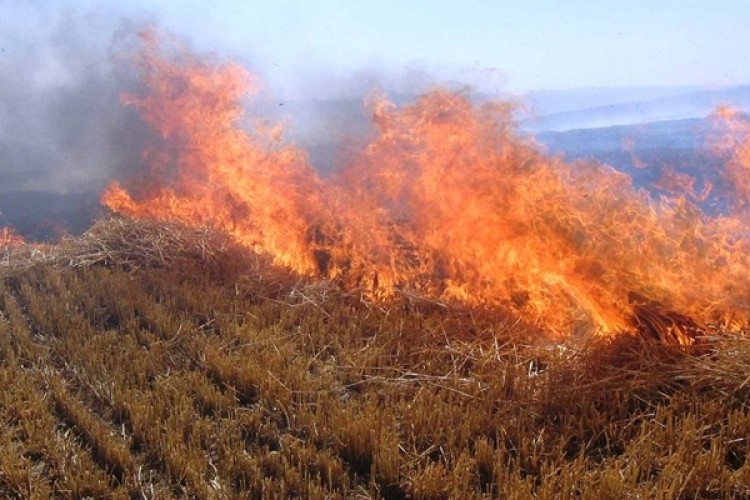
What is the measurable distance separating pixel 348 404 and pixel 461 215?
3.43 m

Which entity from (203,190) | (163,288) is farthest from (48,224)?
(163,288)

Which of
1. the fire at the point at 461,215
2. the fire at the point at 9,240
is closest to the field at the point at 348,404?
the fire at the point at 461,215

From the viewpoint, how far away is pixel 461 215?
6512mm

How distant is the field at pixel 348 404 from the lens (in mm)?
2797

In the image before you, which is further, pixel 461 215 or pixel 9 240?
pixel 9 240

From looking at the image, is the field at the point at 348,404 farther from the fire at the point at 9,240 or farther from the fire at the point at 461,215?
the fire at the point at 9,240

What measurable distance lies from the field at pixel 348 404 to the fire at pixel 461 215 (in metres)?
0.76

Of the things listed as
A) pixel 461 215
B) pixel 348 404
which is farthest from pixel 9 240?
pixel 348 404

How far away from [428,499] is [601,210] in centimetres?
359

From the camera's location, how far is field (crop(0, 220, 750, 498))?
2.80 m

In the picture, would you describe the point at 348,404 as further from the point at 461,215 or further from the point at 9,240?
the point at 9,240

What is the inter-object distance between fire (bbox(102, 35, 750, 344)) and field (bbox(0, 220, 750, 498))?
76 centimetres

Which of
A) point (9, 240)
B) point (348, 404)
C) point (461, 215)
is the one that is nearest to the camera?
point (348, 404)

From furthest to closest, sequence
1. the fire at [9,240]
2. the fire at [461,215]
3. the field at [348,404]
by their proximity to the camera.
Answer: the fire at [9,240] → the fire at [461,215] → the field at [348,404]
